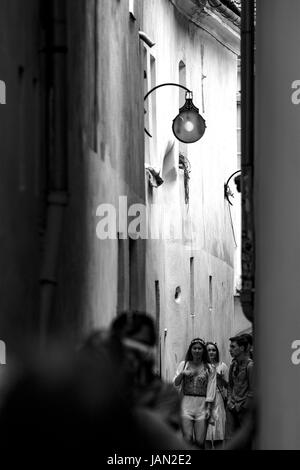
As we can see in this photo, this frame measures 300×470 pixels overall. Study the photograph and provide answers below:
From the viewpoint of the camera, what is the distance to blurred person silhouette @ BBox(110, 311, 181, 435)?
6.50 m

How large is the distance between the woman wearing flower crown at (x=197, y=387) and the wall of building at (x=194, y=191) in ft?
6.54

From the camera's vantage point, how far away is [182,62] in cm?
2208

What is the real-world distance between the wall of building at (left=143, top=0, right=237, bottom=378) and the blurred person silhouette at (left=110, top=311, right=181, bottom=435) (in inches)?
383

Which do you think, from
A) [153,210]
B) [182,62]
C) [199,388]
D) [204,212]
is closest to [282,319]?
[199,388]

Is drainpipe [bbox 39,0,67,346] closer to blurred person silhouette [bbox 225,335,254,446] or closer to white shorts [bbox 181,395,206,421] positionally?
blurred person silhouette [bbox 225,335,254,446]

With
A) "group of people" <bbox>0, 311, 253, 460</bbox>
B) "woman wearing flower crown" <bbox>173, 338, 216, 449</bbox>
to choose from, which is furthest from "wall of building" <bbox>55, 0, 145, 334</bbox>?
"group of people" <bbox>0, 311, 253, 460</bbox>

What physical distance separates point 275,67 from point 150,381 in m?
4.94

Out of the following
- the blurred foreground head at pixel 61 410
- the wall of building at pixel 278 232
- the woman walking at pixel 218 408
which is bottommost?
the woman walking at pixel 218 408

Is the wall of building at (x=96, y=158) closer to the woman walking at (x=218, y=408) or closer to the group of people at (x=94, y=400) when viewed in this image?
the woman walking at (x=218, y=408)

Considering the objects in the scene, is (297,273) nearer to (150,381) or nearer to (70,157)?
(70,157)

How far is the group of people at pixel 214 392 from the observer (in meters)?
14.4

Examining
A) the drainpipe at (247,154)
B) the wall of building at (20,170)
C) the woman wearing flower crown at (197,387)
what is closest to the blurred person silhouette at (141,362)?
the wall of building at (20,170)

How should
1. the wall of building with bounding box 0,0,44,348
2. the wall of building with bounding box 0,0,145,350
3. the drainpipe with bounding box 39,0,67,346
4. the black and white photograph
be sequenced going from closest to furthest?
the black and white photograph → the wall of building with bounding box 0,0,44,348 → the wall of building with bounding box 0,0,145,350 → the drainpipe with bounding box 39,0,67,346

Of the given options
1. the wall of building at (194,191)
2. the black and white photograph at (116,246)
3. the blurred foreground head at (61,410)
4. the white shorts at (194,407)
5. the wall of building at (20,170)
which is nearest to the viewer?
the blurred foreground head at (61,410)
